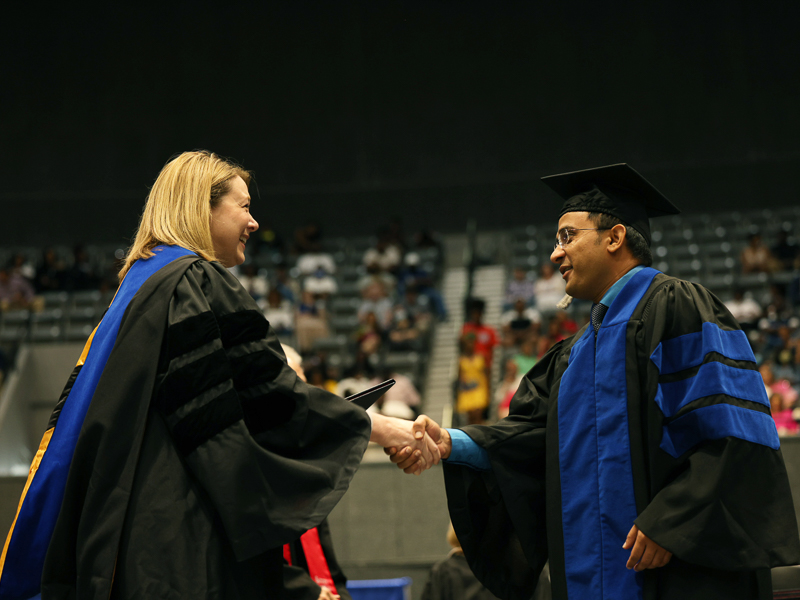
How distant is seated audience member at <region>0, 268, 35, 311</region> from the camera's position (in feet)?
38.6

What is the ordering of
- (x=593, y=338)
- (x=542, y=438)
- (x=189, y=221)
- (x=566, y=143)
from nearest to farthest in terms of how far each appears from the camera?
(x=189, y=221) < (x=593, y=338) < (x=542, y=438) < (x=566, y=143)

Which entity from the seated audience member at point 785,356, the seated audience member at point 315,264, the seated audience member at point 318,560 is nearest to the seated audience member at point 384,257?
the seated audience member at point 315,264

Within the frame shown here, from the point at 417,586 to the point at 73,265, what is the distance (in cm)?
832

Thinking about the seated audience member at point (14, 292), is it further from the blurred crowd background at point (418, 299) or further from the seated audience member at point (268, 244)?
the seated audience member at point (268, 244)

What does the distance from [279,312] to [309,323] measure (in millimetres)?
510

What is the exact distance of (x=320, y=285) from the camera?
11.8m

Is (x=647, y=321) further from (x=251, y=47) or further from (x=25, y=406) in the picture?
→ (x=251, y=47)

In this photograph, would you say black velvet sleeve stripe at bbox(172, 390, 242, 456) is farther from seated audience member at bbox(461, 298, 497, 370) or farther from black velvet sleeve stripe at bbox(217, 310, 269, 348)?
seated audience member at bbox(461, 298, 497, 370)

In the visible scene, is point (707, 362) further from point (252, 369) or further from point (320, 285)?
point (320, 285)

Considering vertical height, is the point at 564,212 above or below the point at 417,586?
above

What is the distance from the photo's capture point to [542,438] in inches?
110

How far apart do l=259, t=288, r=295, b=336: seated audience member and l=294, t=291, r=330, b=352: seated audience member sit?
106mm

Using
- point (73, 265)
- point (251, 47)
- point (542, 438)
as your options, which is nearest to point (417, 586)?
point (542, 438)

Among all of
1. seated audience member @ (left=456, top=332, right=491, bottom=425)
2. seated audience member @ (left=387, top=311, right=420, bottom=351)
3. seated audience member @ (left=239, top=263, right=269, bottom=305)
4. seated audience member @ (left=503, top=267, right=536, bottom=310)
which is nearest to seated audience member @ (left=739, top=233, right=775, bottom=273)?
seated audience member @ (left=503, top=267, right=536, bottom=310)
